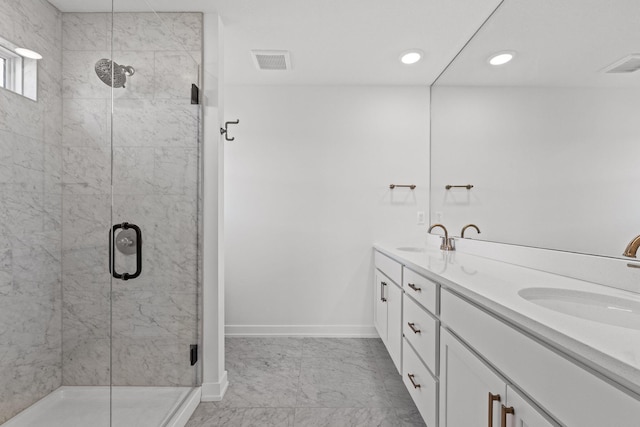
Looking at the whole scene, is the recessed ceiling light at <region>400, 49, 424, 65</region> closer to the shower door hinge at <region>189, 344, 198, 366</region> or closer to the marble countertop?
the marble countertop

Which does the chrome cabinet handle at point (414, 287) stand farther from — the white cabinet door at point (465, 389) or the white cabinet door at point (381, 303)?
the white cabinet door at point (381, 303)

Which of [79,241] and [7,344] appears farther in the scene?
[79,241]

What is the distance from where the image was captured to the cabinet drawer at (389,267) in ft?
6.60

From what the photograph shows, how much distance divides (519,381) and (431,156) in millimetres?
2353

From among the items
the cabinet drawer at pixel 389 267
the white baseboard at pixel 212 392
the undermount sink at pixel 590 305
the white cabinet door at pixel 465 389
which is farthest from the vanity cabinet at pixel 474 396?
the white baseboard at pixel 212 392

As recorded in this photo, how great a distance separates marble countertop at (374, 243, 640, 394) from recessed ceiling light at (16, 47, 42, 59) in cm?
158

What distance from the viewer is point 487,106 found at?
78.7 inches

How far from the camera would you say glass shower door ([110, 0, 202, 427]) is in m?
1.34

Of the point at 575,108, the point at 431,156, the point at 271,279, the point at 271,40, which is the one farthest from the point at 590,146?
the point at 271,279

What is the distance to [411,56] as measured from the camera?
2.37 metres

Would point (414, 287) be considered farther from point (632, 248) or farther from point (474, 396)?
point (632, 248)

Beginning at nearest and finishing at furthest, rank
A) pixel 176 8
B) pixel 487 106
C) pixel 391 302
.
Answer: pixel 176 8 < pixel 487 106 < pixel 391 302

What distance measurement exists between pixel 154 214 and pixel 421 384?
157cm

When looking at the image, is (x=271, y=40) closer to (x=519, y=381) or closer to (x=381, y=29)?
(x=381, y=29)
